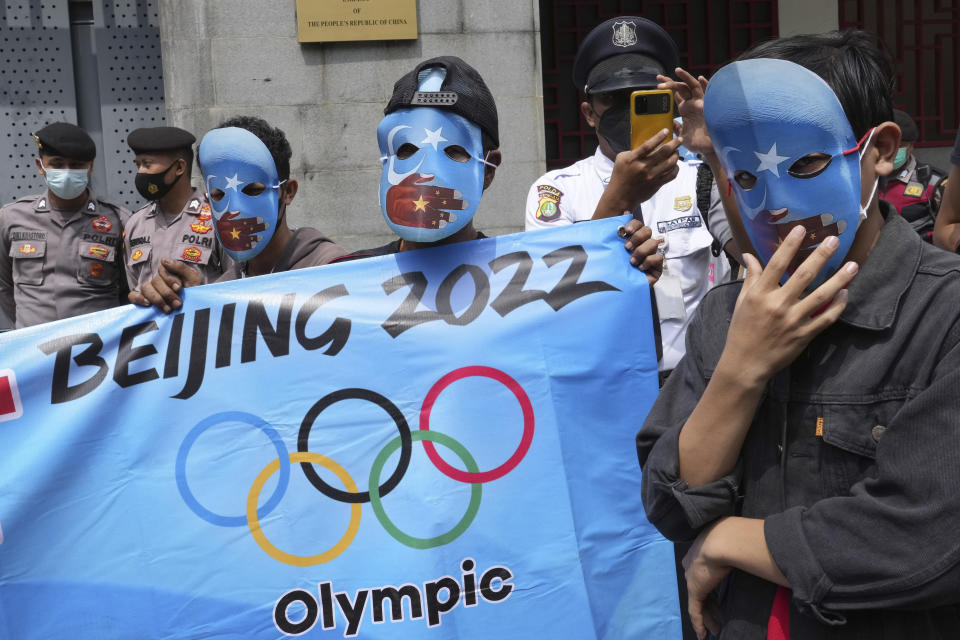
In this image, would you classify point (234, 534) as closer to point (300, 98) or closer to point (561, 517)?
point (561, 517)

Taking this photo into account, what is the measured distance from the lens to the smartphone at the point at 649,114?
2.65 metres

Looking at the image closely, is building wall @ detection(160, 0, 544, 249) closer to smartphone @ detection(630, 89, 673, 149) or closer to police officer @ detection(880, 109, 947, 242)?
police officer @ detection(880, 109, 947, 242)

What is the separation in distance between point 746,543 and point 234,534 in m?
1.63

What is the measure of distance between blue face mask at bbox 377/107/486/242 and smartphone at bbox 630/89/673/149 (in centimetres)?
44

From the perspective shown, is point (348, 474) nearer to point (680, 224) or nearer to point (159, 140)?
point (680, 224)

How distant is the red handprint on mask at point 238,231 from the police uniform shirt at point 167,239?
1.47 meters

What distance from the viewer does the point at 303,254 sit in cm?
346

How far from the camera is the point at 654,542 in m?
2.72

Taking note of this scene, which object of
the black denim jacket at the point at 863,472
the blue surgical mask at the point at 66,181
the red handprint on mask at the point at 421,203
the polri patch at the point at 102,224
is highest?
the blue surgical mask at the point at 66,181

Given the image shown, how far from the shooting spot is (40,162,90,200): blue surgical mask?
562 cm

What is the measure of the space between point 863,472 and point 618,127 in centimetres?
218

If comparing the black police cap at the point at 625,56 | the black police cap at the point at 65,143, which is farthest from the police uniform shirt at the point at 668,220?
the black police cap at the point at 65,143

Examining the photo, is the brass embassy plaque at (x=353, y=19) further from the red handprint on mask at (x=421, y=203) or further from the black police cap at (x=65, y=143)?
the red handprint on mask at (x=421, y=203)

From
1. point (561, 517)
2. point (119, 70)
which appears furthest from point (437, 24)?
point (561, 517)
